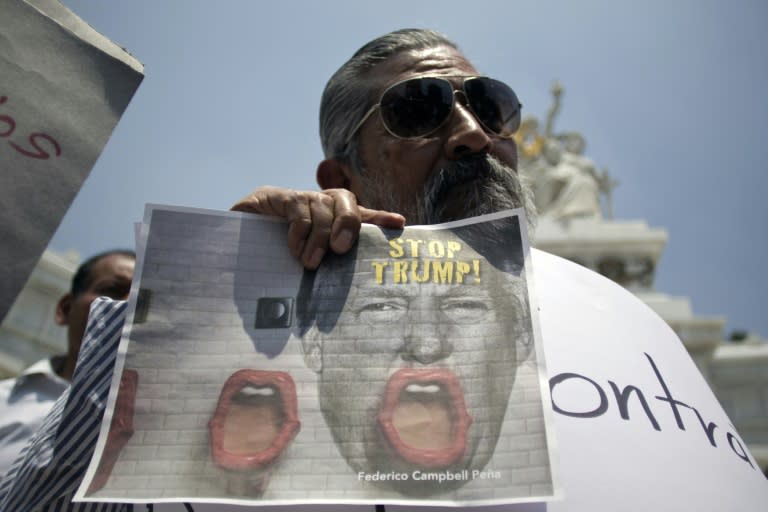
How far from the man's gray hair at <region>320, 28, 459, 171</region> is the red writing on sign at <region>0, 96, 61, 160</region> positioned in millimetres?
489

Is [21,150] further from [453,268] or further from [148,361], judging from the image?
[453,268]

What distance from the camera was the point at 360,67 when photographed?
1.08 m

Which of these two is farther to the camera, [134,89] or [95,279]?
[95,279]

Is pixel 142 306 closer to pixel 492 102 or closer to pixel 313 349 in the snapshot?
pixel 313 349

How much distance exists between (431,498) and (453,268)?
20 centimetres

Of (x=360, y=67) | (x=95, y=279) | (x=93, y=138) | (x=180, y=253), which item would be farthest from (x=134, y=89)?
(x=95, y=279)

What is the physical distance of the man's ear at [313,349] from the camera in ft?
1.77

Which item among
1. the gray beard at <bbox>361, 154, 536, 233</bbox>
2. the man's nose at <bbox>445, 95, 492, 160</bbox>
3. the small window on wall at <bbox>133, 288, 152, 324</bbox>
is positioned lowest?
the small window on wall at <bbox>133, 288, 152, 324</bbox>

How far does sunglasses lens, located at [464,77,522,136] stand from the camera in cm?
94

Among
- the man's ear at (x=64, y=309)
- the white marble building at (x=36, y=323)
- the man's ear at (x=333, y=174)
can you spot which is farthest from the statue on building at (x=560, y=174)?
the man's ear at (x=333, y=174)

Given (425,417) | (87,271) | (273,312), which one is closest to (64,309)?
(87,271)

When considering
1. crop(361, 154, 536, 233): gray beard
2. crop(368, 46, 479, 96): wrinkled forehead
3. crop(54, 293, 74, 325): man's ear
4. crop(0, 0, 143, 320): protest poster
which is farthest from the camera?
crop(54, 293, 74, 325): man's ear

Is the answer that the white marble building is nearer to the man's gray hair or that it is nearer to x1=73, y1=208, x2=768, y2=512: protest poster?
the man's gray hair

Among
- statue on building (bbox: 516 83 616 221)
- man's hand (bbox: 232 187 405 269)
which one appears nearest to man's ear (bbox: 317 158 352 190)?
man's hand (bbox: 232 187 405 269)
